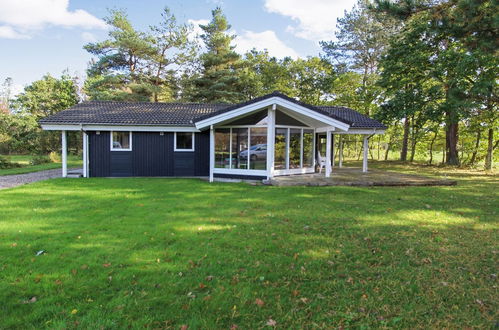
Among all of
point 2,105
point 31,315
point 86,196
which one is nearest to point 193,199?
point 86,196

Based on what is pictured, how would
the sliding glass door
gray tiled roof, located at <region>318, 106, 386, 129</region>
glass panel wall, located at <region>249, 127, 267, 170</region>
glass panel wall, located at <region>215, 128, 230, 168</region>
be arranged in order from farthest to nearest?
gray tiled roof, located at <region>318, 106, 386, 129</region>, glass panel wall, located at <region>215, 128, 230, 168</region>, the sliding glass door, glass panel wall, located at <region>249, 127, 267, 170</region>

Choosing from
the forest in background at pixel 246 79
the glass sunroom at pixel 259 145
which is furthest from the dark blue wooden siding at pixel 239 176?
the forest in background at pixel 246 79

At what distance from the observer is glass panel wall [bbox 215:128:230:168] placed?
40.1ft

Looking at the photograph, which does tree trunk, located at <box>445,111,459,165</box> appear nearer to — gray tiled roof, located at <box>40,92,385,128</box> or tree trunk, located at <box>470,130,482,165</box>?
tree trunk, located at <box>470,130,482,165</box>

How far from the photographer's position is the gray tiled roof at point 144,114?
1268cm

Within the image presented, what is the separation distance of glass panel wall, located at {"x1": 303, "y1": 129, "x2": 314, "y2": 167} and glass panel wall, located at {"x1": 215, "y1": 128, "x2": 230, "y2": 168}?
11.1 ft

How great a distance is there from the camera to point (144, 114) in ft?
46.7

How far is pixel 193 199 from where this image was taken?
810cm

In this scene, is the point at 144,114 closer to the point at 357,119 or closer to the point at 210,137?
the point at 210,137

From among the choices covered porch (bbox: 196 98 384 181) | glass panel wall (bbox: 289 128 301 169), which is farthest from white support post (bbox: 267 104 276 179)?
glass panel wall (bbox: 289 128 301 169)

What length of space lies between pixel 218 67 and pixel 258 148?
1863 centimetres

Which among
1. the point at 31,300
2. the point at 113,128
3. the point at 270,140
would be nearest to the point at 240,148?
the point at 270,140

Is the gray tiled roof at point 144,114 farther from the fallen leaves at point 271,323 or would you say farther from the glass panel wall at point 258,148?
the fallen leaves at point 271,323

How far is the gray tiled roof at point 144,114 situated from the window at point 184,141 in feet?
2.27
